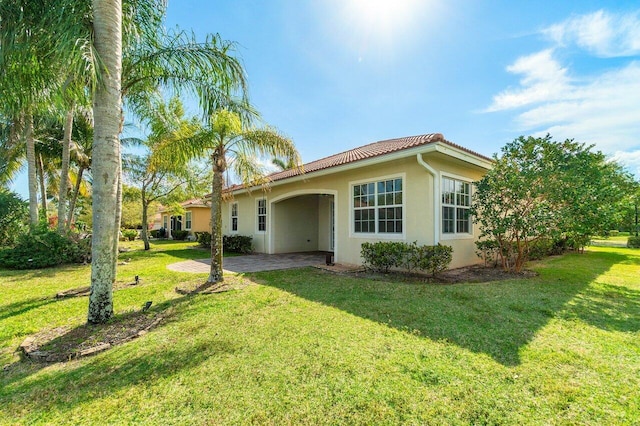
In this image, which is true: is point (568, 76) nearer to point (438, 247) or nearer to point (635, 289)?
point (635, 289)

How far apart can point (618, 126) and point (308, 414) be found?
18.2 m

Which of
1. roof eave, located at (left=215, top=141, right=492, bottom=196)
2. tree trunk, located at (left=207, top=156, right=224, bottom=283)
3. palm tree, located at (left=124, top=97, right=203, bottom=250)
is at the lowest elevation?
tree trunk, located at (left=207, top=156, right=224, bottom=283)

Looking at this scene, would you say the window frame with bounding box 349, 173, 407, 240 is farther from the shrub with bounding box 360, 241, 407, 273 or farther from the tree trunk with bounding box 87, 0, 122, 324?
the tree trunk with bounding box 87, 0, 122, 324

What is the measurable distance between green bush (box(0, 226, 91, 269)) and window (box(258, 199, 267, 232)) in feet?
24.2

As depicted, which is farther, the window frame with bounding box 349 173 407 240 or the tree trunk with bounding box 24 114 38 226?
the tree trunk with bounding box 24 114 38 226

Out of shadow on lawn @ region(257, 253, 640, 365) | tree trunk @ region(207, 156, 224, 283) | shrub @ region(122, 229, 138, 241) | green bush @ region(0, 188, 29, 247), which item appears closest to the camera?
shadow on lawn @ region(257, 253, 640, 365)

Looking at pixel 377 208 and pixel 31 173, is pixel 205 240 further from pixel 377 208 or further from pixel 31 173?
pixel 377 208

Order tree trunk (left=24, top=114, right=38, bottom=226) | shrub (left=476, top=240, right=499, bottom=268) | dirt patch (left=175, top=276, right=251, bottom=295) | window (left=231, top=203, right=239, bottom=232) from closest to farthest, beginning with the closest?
dirt patch (left=175, top=276, right=251, bottom=295) < shrub (left=476, top=240, right=499, bottom=268) < tree trunk (left=24, top=114, right=38, bottom=226) < window (left=231, top=203, right=239, bottom=232)

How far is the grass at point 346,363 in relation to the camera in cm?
260

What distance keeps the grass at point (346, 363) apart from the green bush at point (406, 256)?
167 cm

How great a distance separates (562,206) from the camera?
8156 millimetres

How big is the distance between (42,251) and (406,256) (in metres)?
12.9

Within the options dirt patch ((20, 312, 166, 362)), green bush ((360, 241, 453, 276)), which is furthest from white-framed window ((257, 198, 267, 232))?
dirt patch ((20, 312, 166, 362))

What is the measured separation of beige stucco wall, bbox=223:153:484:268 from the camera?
8586 mm
